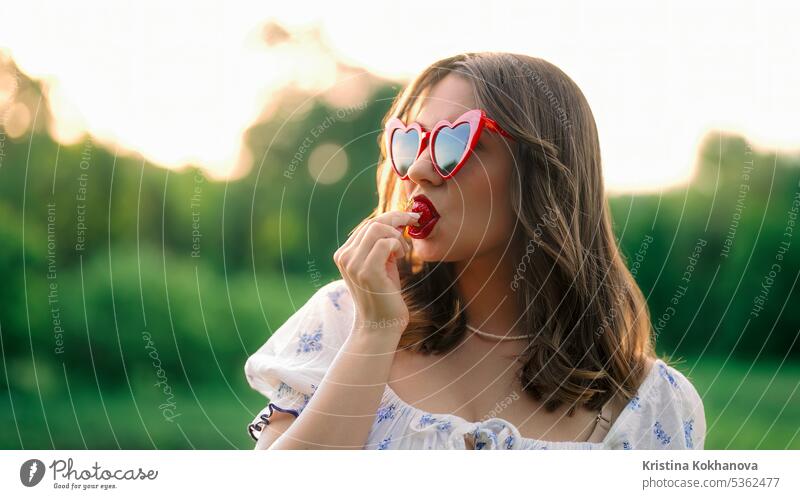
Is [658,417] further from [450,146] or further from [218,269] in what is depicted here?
[218,269]

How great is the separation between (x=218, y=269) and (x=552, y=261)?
987 millimetres

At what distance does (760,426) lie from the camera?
192 centimetres

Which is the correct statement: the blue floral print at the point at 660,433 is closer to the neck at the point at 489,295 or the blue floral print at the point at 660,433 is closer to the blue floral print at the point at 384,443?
the neck at the point at 489,295

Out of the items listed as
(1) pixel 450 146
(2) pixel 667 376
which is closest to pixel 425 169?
(1) pixel 450 146

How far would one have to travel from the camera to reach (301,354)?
125cm

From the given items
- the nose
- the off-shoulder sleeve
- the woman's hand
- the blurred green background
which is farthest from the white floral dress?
the blurred green background

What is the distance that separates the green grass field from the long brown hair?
0.39m

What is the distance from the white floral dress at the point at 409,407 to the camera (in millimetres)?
1206

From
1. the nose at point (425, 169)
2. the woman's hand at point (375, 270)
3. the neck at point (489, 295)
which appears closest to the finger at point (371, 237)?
the woman's hand at point (375, 270)

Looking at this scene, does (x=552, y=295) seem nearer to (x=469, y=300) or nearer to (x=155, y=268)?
(x=469, y=300)

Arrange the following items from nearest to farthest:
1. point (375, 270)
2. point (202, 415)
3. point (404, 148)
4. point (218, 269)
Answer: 1. point (375, 270)
2. point (404, 148)
3. point (202, 415)
4. point (218, 269)

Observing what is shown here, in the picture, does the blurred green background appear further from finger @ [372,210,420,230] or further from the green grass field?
finger @ [372,210,420,230]

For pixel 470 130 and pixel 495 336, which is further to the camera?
pixel 495 336

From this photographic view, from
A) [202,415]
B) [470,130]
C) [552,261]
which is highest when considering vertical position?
[470,130]
